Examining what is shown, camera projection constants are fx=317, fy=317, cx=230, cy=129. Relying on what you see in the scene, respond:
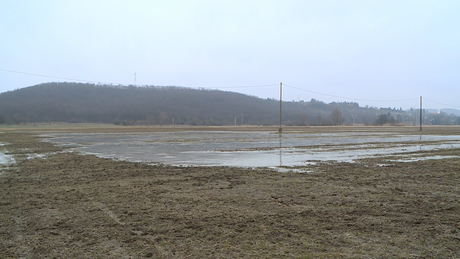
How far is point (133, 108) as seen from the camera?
175 meters

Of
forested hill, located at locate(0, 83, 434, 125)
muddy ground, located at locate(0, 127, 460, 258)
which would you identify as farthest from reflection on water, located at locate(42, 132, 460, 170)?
forested hill, located at locate(0, 83, 434, 125)

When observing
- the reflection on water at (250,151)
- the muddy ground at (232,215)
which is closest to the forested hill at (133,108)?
the reflection on water at (250,151)

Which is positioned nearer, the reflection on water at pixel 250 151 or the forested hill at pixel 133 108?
the reflection on water at pixel 250 151

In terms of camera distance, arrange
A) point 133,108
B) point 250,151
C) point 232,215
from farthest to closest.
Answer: point 133,108 < point 250,151 < point 232,215

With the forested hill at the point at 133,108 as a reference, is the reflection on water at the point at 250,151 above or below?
below

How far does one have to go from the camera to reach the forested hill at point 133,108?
149875 mm

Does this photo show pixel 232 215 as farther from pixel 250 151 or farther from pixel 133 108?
pixel 133 108

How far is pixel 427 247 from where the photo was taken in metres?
4.02

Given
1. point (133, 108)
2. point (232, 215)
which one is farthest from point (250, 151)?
point (133, 108)

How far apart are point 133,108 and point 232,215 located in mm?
178514

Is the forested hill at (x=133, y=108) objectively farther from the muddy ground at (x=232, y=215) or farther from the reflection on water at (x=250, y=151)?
the muddy ground at (x=232, y=215)

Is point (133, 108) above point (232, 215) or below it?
above

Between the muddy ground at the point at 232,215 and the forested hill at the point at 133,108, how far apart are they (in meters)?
133

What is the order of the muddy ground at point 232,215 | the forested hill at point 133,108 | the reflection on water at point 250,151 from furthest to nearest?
the forested hill at point 133,108 < the reflection on water at point 250,151 < the muddy ground at point 232,215
